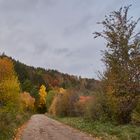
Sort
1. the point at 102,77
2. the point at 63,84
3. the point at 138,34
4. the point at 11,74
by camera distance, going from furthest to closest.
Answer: the point at 63,84
the point at 11,74
the point at 102,77
the point at 138,34

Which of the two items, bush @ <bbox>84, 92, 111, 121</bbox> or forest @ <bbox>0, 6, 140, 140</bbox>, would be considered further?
bush @ <bbox>84, 92, 111, 121</bbox>

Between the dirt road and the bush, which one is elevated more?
the bush

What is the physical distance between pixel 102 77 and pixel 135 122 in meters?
10.6

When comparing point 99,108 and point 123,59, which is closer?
point 123,59

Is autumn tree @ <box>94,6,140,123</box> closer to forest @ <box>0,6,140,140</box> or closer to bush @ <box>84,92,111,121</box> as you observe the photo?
forest @ <box>0,6,140,140</box>

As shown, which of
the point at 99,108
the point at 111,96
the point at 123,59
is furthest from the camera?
the point at 99,108

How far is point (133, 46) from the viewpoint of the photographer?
2745 centimetres

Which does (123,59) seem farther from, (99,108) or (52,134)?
(99,108)

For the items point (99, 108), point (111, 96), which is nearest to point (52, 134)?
point (111, 96)

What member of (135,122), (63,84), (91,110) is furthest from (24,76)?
(135,122)

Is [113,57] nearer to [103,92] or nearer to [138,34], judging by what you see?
[138,34]

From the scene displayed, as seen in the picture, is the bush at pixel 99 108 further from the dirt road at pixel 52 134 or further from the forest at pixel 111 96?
the dirt road at pixel 52 134

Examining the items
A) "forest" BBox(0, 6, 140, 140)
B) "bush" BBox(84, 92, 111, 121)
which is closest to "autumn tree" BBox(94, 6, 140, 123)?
"forest" BBox(0, 6, 140, 140)

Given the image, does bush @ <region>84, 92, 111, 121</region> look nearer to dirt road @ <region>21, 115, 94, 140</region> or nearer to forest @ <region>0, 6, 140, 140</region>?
forest @ <region>0, 6, 140, 140</region>
